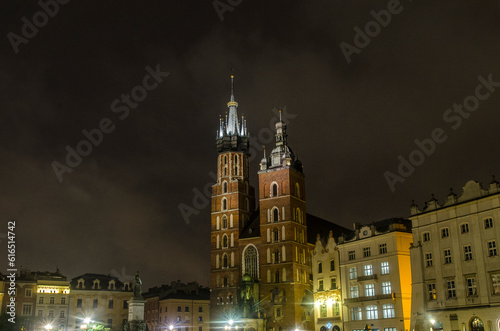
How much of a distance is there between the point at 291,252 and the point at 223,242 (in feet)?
42.5

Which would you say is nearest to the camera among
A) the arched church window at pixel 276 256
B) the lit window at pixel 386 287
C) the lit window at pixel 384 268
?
the lit window at pixel 386 287

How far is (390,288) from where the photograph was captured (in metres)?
53.4

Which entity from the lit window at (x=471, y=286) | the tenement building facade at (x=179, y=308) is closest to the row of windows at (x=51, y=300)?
the tenement building facade at (x=179, y=308)

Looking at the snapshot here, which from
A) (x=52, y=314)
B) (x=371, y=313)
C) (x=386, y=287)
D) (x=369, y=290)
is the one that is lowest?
(x=371, y=313)

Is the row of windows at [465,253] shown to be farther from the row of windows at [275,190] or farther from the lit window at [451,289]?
the row of windows at [275,190]

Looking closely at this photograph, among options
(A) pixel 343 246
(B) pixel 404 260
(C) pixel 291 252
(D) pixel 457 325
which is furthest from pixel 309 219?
(D) pixel 457 325

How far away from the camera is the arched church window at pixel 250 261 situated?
79.9 meters

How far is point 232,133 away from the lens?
92375 mm

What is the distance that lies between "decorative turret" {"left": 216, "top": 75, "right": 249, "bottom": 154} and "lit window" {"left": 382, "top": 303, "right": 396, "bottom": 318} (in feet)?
142

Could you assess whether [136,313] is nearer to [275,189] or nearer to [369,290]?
[369,290]

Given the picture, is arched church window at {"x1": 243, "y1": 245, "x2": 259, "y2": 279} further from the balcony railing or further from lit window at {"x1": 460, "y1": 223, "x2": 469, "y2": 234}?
lit window at {"x1": 460, "y1": 223, "x2": 469, "y2": 234}

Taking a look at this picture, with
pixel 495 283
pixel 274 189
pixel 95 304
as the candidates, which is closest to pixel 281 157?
pixel 274 189

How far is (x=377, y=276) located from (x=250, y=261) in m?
29.3

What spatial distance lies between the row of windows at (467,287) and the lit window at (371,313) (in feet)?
27.0
